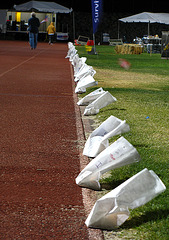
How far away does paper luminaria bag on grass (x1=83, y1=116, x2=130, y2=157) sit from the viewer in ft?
15.6

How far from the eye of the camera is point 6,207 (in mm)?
3447

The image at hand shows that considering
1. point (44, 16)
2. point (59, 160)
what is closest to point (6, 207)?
point (59, 160)

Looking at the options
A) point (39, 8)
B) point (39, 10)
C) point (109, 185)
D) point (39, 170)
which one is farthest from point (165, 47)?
point (39, 8)

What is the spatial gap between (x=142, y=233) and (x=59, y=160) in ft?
6.34

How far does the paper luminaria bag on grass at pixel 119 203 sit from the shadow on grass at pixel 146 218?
0.08 m

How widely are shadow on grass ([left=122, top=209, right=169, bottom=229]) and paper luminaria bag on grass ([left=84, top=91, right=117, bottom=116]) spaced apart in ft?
13.2

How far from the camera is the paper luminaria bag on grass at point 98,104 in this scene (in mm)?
7207

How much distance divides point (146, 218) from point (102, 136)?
6.33ft

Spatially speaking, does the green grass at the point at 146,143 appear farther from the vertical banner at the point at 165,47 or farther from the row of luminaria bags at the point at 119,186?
the vertical banner at the point at 165,47

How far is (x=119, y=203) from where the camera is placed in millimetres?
3127

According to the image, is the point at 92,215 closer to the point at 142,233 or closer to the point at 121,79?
the point at 142,233

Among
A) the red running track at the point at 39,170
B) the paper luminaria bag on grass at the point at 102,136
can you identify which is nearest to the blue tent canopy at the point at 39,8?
the red running track at the point at 39,170

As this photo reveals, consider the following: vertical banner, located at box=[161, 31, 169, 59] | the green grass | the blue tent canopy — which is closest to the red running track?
the green grass

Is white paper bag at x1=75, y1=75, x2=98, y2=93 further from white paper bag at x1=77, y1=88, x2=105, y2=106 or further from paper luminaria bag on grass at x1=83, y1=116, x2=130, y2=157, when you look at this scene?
paper luminaria bag on grass at x1=83, y1=116, x2=130, y2=157
